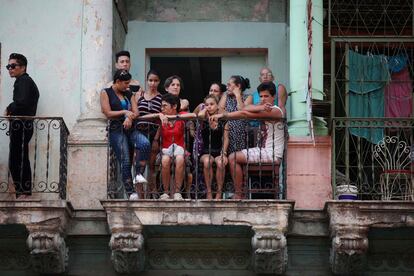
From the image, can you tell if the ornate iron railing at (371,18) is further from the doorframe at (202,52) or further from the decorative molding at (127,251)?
the decorative molding at (127,251)

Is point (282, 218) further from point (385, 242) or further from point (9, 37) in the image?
point (9, 37)

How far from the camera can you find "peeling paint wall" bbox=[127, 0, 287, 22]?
909 inches

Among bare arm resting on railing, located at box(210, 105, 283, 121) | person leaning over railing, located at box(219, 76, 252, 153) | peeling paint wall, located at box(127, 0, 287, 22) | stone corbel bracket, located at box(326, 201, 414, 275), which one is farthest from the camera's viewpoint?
peeling paint wall, located at box(127, 0, 287, 22)

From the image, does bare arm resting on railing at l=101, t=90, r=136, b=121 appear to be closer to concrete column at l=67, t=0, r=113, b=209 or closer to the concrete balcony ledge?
concrete column at l=67, t=0, r=113, b=209

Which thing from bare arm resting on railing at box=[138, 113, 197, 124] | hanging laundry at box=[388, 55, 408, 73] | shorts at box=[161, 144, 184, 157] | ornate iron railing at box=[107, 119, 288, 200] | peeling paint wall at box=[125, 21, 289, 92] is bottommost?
ornate iron railing at box=[107, 119, 288, 200]

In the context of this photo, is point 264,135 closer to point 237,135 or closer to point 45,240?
point 237,135

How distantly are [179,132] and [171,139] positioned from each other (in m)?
0.14

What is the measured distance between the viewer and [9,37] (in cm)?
2192

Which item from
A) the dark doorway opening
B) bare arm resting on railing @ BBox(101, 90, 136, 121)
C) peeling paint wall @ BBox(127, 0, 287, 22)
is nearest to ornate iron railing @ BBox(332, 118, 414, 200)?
bare arm resting on railing @ BBox(101, 90, 136, 121)

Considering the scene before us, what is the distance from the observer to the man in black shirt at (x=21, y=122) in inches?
814

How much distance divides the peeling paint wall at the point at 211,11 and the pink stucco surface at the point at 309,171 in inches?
113

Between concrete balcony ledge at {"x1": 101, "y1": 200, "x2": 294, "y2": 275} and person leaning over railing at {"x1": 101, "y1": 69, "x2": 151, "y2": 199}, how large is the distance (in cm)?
33

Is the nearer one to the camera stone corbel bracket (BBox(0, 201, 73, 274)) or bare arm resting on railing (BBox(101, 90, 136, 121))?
stone corbel bracket (BBox(0, 201, 73, 274))

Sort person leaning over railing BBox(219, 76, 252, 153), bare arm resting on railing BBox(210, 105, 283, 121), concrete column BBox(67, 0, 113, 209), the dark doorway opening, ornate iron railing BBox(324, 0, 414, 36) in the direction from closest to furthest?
bare arm resting on railing BBox(210, 105, 283, 121) < person leaning over railing BBox(219, 76, 252, 153) < concrete column BBox(67, 0, 113, 209) < ornate iron railing BBox(324, 0, 414, 36) < the dark doorway opening
